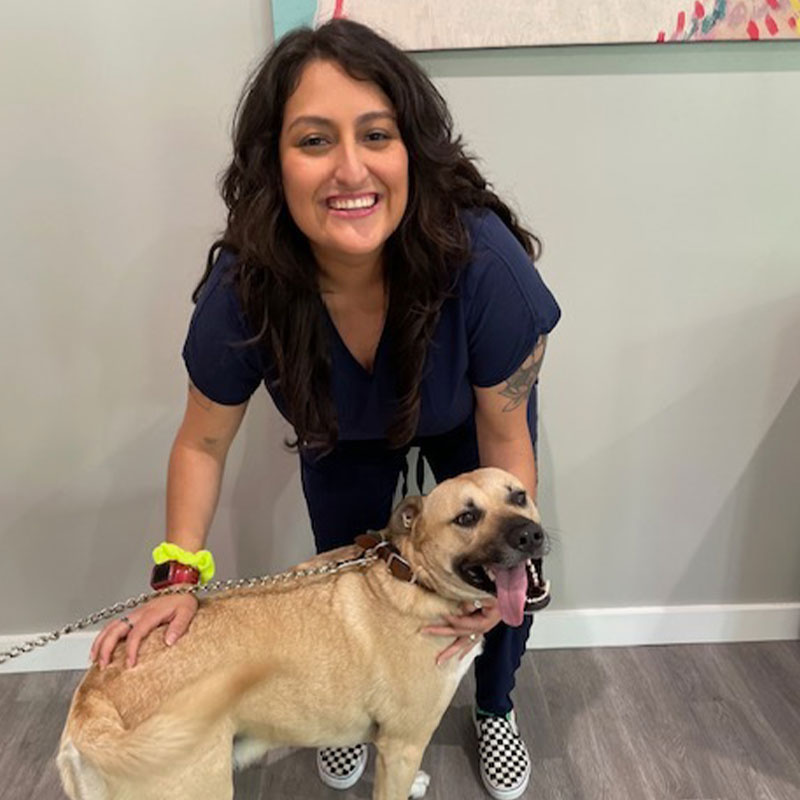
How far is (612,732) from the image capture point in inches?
68.2

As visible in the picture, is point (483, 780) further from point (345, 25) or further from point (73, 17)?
point (73, 17)

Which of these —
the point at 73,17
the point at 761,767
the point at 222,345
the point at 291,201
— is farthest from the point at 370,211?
the point at 761,767

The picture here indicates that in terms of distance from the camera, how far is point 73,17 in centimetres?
145

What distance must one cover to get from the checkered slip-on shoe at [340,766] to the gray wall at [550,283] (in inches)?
19.1

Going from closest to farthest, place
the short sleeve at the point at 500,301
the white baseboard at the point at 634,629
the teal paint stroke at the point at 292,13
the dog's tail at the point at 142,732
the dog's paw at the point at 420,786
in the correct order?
1. the dog's tail at the point at 142,732
2. the short sleeve at the point at 500,301
3. the teal paint stroke at the point at 292,13
4. the dog's paw at the point at 420,786
5. the white baseboard at the point at 634,629

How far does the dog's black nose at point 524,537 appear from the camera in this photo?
3.74 ft

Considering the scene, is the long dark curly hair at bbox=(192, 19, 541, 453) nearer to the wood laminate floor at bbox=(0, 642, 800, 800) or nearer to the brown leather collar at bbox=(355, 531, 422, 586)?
the brown leather collar at bbox=(355, 531, 422, 586)

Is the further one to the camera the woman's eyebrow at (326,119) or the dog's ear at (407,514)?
the dog's ear at (407,514)

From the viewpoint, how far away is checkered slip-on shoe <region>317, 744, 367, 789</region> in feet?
5.28

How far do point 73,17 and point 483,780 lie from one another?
176cm

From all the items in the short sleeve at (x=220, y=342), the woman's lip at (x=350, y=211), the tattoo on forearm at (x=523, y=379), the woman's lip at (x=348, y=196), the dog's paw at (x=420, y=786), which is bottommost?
the dog's paw at (x=420, y=786)

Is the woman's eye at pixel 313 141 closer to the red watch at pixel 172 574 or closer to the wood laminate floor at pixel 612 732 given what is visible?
the red watch at pixel 172 574

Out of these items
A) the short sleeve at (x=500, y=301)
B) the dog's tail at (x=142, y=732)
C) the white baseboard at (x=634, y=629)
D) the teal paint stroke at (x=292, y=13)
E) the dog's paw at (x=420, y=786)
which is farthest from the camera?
the white baseboard at (x=634, y=629)

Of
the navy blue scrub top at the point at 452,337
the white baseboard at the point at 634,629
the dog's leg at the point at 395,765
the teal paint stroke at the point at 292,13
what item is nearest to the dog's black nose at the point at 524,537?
the navy blue scrub top at the point at 452,337
